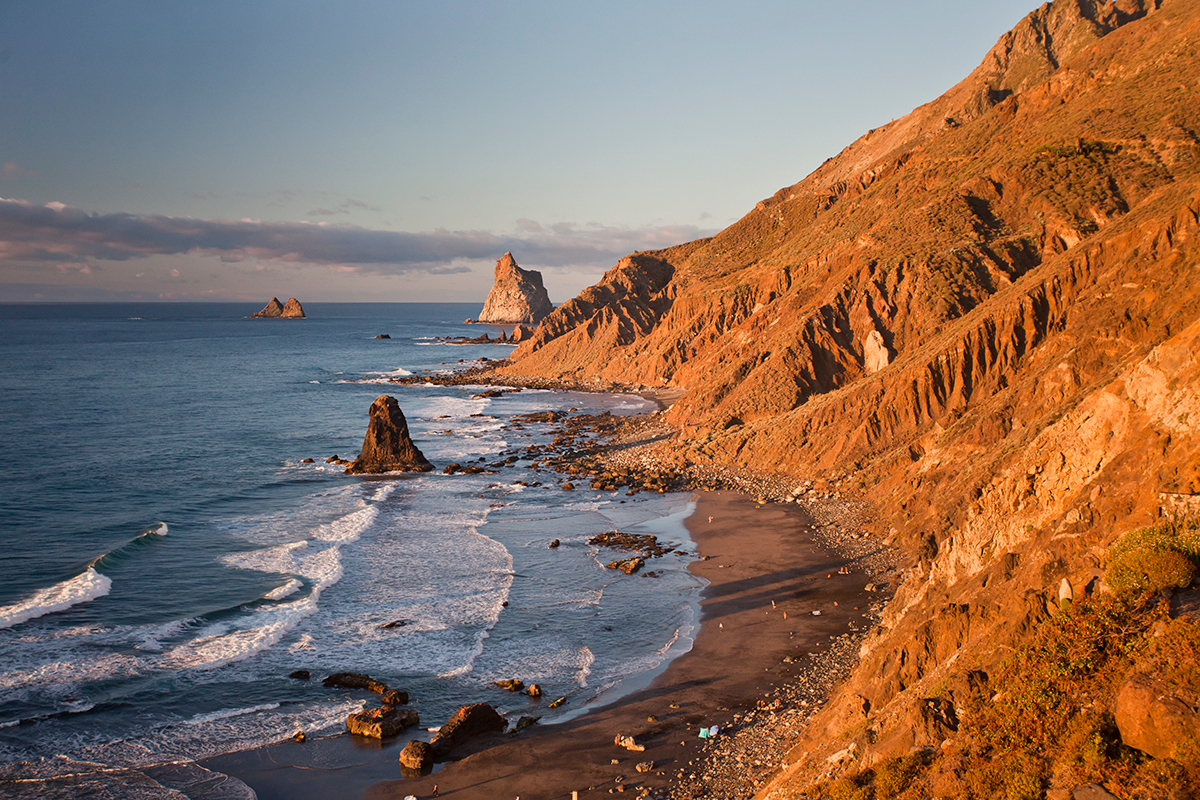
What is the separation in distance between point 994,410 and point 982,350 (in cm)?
1070

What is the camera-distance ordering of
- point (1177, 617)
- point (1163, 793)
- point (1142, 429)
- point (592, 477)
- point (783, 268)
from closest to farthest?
point (1163, 793) < point (1177, 617) < point (1142, 429) < point (592, 477) < point (783, 268)

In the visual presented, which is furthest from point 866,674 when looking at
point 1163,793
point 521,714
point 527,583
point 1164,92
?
point 1164,92

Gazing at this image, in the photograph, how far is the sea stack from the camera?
58.7m

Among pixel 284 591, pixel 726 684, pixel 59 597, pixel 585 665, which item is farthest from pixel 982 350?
pixel 59 597

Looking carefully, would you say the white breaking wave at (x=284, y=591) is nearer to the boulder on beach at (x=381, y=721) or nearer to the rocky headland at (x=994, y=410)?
the boulder on beach at (x=381, y=721)

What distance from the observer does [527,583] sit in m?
34.5

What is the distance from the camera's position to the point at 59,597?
107 feet

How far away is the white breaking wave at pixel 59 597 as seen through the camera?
3053 centimetres

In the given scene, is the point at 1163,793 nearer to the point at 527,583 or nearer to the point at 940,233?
the point at 527,583

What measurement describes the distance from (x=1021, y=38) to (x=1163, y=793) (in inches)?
4802

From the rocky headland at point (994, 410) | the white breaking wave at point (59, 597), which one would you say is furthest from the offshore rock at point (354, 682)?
the white breaking wave at point (59, 597)

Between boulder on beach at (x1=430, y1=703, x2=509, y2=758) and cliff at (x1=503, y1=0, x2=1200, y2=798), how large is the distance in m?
9.63

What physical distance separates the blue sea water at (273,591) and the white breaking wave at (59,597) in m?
0.11

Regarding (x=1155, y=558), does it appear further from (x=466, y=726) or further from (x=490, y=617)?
(x=490, y=617)
